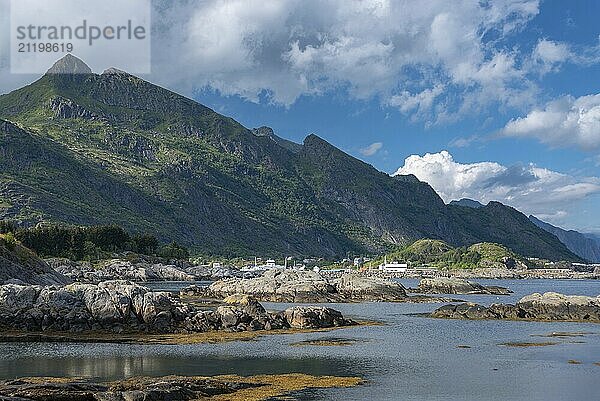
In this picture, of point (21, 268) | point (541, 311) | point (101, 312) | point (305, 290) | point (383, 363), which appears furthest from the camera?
point (305, 290)

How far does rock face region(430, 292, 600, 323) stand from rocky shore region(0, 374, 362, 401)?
54553mm

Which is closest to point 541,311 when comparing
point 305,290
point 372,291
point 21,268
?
point 305,290

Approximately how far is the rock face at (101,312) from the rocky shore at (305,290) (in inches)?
2072

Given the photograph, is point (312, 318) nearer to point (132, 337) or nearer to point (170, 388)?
point (132, 337)

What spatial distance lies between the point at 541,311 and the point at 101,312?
59.4 m

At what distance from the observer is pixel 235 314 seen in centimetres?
7769

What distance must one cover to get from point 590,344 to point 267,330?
106 ft

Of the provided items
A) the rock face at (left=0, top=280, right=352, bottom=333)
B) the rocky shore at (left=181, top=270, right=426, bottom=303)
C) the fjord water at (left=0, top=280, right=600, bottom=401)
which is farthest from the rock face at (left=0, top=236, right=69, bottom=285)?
the fjord water at (left=0, top=280, right=600, bottom=401)

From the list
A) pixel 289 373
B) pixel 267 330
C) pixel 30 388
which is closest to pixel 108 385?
pixel 30 388

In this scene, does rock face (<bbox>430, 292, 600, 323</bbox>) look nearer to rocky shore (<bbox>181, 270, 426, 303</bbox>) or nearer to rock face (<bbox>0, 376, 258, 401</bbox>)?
rocky shore (<bbox>181, 270, 426, 303</bbox>)

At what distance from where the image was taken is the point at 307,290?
438ft

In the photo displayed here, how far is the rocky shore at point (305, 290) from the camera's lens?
428 ft

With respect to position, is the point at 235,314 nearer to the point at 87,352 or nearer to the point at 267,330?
the point at 267,330

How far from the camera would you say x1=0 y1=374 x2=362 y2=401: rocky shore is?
115 feet
